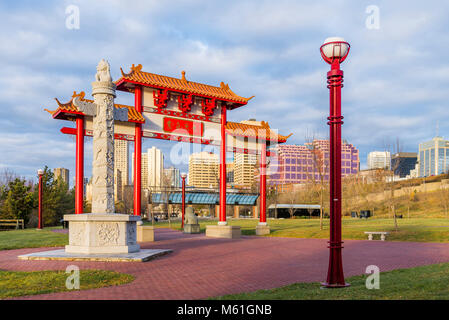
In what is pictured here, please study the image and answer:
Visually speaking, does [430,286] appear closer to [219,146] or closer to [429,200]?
[219,146]

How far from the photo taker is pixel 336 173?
717 cm

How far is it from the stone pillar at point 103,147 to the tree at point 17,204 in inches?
1103

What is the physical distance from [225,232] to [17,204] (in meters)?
24.7

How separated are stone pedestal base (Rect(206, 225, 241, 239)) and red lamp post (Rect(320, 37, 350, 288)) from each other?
14496 millimetres

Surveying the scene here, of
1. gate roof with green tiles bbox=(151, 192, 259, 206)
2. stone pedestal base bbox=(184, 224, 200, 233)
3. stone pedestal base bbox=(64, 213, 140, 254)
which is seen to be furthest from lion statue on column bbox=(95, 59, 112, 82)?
gate roof with green tiles bbox=(151, 192, 259, 206)

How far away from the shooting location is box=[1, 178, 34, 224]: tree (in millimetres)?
36531

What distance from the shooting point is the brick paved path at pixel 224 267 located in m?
7.40

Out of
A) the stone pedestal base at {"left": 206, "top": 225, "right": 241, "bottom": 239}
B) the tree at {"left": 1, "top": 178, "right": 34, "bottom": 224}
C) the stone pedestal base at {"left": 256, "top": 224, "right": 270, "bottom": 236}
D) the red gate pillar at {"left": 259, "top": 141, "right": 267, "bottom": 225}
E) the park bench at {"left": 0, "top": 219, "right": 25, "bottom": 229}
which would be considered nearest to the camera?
the stone pedestal base at {"left": 206, "top": 225, "right": 241, "bottom": 239}

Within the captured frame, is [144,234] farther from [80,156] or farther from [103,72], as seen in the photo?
[103,72]

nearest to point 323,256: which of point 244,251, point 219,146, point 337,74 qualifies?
point 244,251

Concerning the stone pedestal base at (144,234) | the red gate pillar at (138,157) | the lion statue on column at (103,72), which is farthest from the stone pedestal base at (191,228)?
the lion statue on column at (103,72)

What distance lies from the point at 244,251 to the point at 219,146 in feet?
27.5

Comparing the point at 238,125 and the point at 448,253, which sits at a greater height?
the point at 238,125

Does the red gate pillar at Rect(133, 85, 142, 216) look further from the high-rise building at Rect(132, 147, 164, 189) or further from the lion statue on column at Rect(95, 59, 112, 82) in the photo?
the high-rise building at Rect(132, 147, 164, 189)
